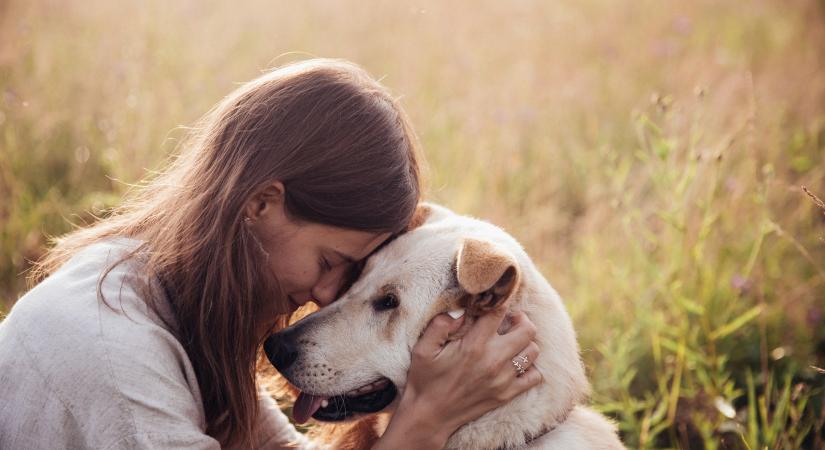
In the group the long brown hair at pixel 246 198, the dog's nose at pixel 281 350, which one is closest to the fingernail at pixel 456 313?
the long brown hair at pixel 246 198

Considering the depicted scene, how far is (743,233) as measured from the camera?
16.8 ft

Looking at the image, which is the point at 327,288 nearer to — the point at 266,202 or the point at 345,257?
the point at 345,257

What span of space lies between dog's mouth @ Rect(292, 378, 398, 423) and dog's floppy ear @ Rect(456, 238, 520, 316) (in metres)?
0.52

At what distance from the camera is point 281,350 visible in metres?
2.76

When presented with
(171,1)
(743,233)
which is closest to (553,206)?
(743,233)

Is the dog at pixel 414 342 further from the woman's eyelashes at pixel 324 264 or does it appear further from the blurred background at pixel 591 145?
the blurred background at pixel 591 145

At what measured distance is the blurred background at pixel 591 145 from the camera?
389 cm

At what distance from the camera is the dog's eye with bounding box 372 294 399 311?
283 centimetres

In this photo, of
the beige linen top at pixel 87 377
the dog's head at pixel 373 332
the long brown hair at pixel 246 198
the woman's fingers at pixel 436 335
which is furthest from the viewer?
the dog's head at pixel 373 332

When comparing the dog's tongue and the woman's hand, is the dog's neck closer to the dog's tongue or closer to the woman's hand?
the woman's hand

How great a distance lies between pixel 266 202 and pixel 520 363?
1033 millimetres

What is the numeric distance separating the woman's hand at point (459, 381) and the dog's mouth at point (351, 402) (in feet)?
0.58

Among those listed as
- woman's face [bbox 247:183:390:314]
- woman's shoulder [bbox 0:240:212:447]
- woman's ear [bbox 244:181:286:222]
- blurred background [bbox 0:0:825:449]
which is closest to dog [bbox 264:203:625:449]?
woman's face [bbox 247:183:390:314]

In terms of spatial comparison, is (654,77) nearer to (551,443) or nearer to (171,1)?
(171,1)
